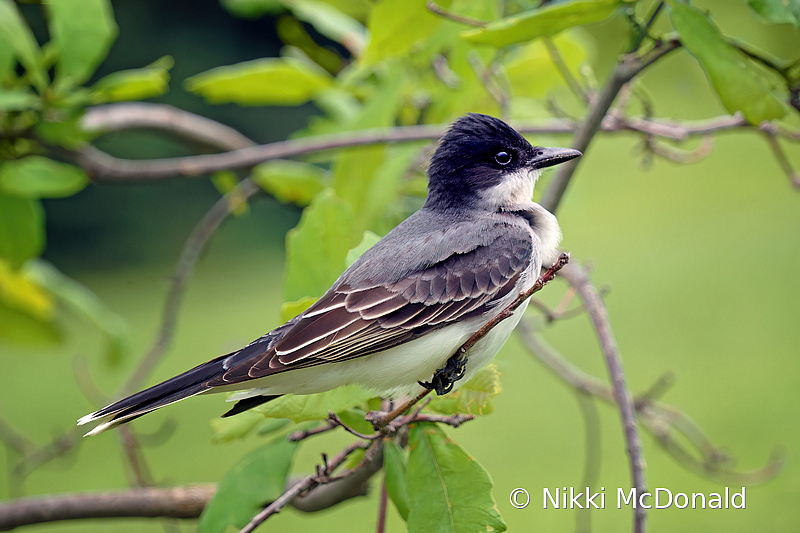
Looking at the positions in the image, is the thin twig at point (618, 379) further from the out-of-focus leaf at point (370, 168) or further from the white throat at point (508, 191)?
the out-of-focus leaf at point (370, 168)

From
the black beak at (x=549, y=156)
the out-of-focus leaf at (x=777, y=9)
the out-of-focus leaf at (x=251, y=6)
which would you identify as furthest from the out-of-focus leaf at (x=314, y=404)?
the out-of-focus leaf at (x=251, y=6)

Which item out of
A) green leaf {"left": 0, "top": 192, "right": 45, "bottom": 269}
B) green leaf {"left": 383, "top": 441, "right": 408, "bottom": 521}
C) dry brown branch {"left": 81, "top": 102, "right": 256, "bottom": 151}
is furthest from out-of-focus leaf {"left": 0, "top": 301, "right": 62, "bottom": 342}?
green leaf {"left": 383, "top": 441, "right": 408, "bottom": 521}

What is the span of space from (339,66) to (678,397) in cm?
212

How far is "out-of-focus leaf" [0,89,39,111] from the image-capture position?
1.32 m

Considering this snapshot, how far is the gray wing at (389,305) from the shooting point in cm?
99

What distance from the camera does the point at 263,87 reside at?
168 centimetres

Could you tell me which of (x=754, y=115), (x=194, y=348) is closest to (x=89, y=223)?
(x=194, y=348)

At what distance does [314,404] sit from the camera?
3.26 feet

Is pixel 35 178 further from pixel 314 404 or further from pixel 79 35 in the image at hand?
pixel 314 404

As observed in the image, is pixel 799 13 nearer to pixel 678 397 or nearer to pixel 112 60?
pixel 678 397

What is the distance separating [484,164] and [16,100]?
2.91 ft

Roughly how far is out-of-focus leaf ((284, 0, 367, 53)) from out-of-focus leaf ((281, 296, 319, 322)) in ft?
3.16

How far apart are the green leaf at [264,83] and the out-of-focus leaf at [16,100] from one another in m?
0.33

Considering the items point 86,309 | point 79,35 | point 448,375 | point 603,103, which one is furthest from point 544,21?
point 86,309
